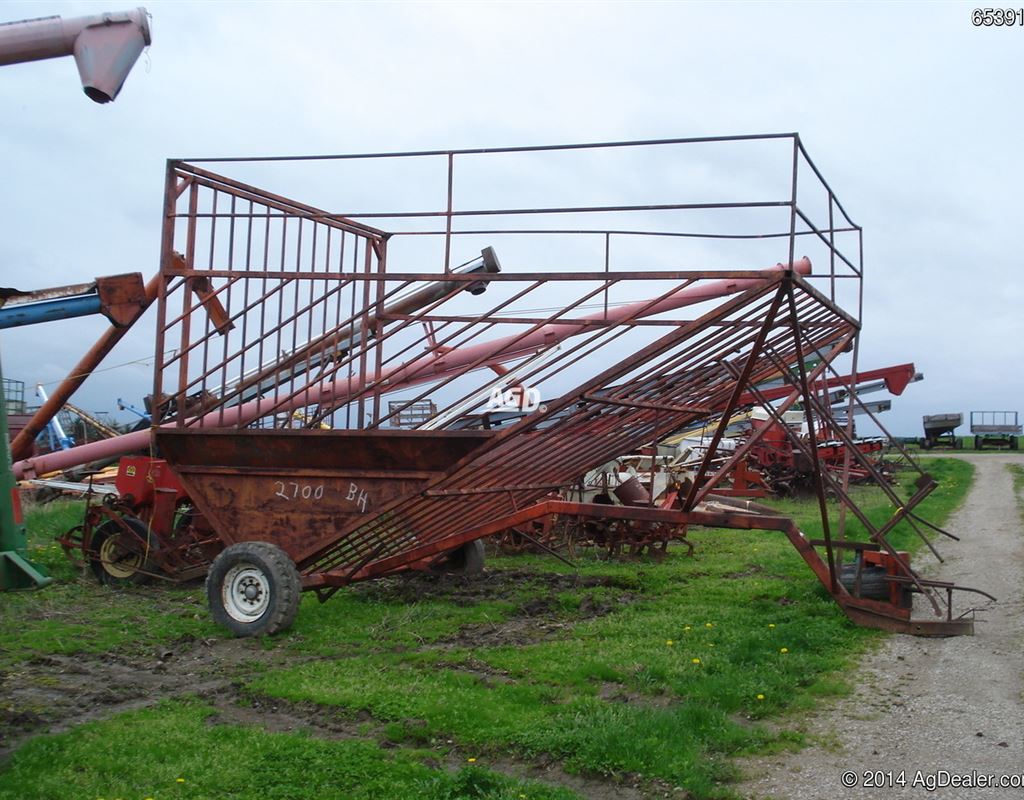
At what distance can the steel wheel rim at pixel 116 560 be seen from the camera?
1207cm

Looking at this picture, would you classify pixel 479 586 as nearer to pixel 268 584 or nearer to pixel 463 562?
pixel 463 562

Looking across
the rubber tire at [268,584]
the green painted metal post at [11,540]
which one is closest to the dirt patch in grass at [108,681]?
the rubber tire at [268,584]

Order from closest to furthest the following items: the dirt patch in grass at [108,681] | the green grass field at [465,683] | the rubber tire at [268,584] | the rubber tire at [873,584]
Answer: the green grass field at [465,683] → the dirt patch in grass at [108,681] → the rubber tire at [268,584] → the rubber tire at [873,584]

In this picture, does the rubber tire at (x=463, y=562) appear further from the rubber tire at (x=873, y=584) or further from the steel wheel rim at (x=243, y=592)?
the rubber tire at (x=873, y=584)

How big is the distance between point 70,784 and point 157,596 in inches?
251

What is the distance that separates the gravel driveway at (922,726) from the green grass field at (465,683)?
A: 25 centimetres

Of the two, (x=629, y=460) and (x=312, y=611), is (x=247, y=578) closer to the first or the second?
(x=312, y=611)

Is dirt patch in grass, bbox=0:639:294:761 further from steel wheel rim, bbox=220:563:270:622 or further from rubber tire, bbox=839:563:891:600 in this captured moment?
rubber tire, bbox=839:563:891:600

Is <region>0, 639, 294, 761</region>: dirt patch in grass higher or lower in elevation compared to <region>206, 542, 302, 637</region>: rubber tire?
lower

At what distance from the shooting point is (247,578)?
9117 mm

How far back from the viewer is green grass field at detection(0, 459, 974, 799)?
5.38 meters

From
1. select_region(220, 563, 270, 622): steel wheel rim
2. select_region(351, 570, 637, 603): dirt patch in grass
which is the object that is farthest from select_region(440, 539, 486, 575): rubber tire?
select_region(220, 563, 270, 622): steel wheel rim

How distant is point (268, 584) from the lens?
890cm

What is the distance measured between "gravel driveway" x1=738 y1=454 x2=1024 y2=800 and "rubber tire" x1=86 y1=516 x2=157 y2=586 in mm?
8205
